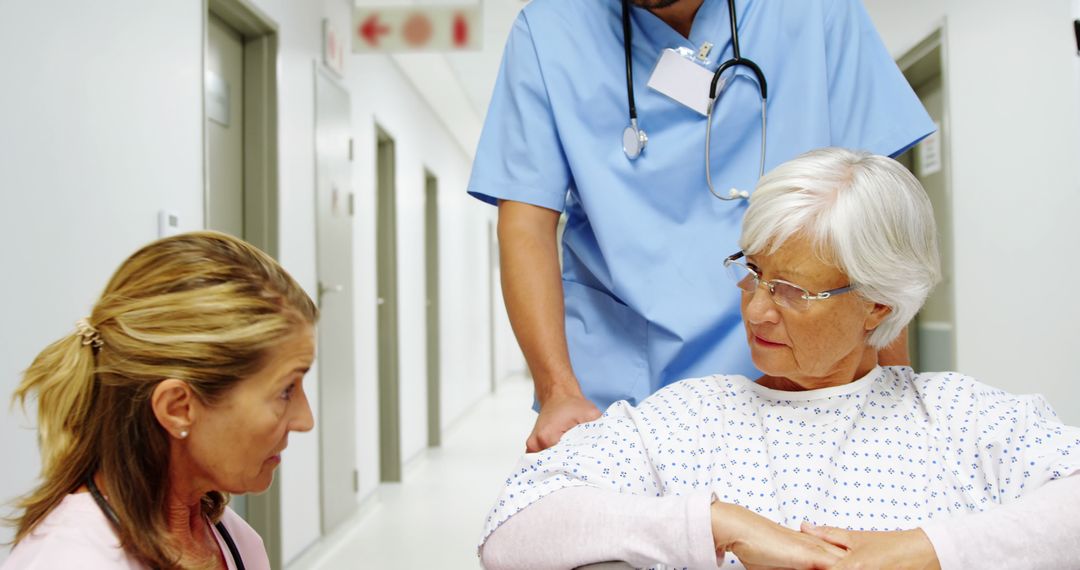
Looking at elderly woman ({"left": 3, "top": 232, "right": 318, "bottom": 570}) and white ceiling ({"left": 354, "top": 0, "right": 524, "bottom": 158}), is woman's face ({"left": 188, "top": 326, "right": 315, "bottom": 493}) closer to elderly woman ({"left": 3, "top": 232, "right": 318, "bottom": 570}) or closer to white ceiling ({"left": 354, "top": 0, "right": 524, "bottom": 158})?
elderly woman ({"left": 3, "top": 232, "right": 318, "bottom": 570})

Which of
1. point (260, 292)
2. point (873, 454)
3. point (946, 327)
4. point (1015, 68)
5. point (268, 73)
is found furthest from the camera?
point (946, 327)

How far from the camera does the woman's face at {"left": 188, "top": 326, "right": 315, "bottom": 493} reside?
102 centimetres

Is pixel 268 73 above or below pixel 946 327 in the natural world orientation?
above

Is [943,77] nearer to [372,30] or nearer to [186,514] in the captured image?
[372,30]

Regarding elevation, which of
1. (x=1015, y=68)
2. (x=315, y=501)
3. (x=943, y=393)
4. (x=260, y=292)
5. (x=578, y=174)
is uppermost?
(x=1015, y=68)

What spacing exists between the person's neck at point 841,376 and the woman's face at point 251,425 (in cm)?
65

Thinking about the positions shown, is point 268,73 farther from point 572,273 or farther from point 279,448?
point 279,448

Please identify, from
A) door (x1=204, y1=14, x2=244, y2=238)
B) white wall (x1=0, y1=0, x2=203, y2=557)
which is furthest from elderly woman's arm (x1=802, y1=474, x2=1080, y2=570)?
door (x1=204, y1=14, x2=244, y2=238)

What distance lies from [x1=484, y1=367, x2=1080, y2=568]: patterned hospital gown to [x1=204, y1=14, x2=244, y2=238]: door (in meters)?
2.19

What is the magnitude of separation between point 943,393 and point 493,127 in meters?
0.78

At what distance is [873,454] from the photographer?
1168mm

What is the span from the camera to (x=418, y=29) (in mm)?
3814

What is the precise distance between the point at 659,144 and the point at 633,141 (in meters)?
0.04

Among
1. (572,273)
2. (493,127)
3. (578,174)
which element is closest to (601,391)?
(572,273)
